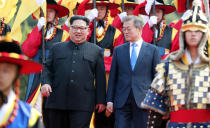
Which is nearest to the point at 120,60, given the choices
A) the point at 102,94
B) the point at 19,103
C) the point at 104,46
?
the point at 102,94

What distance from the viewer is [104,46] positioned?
9375 millimetres

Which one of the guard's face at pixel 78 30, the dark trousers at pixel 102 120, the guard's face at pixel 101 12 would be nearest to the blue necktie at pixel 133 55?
the guard's face at pixel 78 30

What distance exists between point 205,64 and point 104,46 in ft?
11.2

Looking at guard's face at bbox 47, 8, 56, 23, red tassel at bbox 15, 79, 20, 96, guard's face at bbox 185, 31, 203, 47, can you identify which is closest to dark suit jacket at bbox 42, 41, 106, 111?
guard's face at bbox 185, 31, 203, 47

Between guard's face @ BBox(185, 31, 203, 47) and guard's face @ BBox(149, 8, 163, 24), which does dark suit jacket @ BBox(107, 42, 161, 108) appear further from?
guard's face @ BBox(149, 8, 163, 24)

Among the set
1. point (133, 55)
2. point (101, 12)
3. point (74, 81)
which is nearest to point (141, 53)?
point (133, 55)

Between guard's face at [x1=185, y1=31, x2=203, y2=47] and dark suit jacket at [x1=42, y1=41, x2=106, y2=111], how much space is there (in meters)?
1.97

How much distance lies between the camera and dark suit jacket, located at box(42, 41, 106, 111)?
A: 7.71 meters

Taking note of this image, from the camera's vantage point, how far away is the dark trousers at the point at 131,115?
297 inches

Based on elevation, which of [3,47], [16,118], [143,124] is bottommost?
[143,124]

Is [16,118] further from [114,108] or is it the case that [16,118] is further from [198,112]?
[114,108]

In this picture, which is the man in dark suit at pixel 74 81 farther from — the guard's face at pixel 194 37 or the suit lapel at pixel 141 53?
the guard's face at pixel 194 37

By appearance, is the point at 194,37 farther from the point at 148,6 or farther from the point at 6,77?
the point at 148,6

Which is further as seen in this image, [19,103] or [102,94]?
[102,94]
